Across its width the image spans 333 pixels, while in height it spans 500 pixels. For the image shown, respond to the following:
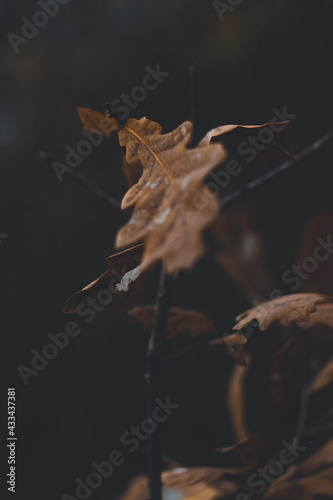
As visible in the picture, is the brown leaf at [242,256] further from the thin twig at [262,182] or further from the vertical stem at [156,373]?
the vertical stem at [156,373]

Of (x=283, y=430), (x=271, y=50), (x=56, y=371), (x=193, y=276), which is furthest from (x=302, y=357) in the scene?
(x=271, y=50)

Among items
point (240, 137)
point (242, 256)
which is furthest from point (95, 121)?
point (242, 256)

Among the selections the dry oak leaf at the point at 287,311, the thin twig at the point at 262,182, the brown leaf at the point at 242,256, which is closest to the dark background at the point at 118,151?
the brown leaf at the point at 242,256

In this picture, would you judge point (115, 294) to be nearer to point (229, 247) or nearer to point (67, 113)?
point (229, 247)

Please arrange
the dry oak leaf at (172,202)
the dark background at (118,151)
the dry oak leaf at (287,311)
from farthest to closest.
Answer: the dark background at (118,151) → the dry oak leaf at (287,311) → the dry oak leaf at (172,202)

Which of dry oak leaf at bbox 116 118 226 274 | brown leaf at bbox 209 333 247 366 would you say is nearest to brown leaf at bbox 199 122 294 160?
dry oak leaf at bbox 116 118 226 274
